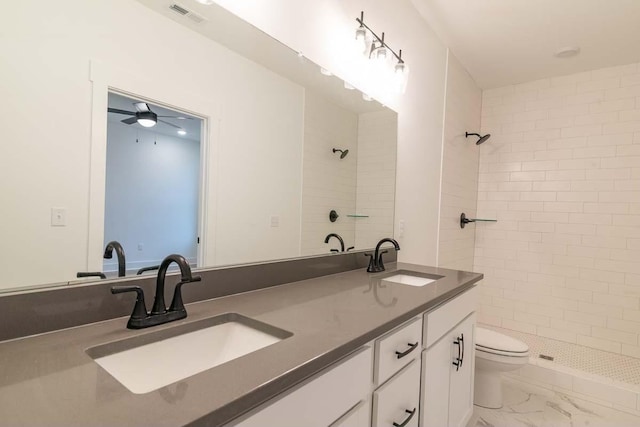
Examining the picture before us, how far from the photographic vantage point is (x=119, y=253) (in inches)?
36.9

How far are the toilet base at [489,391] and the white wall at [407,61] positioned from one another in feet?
2.70

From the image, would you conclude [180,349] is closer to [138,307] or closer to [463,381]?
[138,307]

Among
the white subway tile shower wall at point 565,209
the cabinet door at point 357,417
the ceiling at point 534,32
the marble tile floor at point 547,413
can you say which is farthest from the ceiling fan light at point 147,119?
the white subway tile shower wall at point 565,209

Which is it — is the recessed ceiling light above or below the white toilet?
above

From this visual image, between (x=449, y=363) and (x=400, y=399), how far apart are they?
0.52 metres

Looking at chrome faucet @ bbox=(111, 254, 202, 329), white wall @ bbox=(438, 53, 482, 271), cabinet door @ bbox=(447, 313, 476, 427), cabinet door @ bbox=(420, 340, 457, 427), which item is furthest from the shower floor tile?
chrome faucet @ bbox=(111, 254, 202, 329)

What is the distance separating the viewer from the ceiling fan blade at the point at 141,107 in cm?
96

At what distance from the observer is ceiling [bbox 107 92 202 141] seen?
0.91 meters

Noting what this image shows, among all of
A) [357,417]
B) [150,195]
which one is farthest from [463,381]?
[150,195]

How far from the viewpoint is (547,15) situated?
7.11 ft

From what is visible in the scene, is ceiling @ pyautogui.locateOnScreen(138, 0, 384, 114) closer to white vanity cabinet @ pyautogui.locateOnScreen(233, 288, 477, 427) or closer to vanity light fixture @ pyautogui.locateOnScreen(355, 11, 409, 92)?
vanity light fixture @ pyautogui.locateOnScreen(355, 11, 409, 92)

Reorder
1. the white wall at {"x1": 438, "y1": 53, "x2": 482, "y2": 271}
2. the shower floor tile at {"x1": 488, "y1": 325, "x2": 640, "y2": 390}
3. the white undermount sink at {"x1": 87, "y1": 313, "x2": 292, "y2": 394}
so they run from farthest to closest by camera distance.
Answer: the white wall at {"x1": 438, "y1": 53, "x2": 482, "y2": 271} < the shower floor tile at {"x1": 488, "y1": 325, "x2": 640, "y2": 390} < the white undermount sink at {"x1": 87, "y1": 313, "x2": 292, "y2": 394}

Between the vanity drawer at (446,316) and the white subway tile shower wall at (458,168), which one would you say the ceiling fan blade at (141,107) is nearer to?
the vanity drawer at (446,316)

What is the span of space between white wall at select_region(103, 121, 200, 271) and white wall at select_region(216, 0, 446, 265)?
1.84 ft
